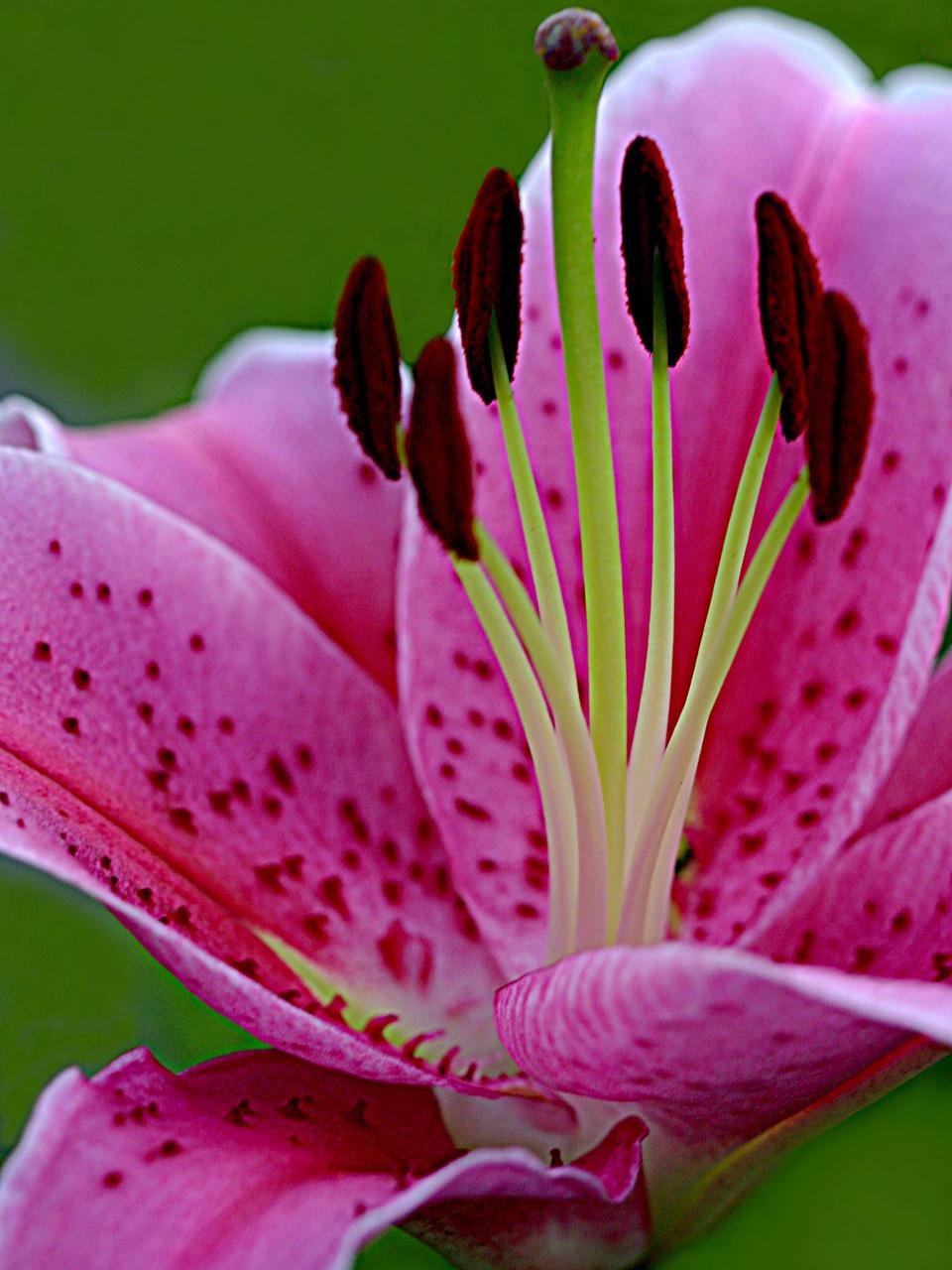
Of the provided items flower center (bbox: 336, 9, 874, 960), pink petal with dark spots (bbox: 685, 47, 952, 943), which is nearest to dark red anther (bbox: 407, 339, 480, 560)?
flower center (bbox: 336, 9, 874, 960)

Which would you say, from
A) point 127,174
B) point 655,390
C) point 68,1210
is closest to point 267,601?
point 655,390

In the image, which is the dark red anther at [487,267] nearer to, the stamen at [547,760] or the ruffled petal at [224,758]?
the stamen at [547,760]

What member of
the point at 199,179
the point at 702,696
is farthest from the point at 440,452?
the point at 199,179

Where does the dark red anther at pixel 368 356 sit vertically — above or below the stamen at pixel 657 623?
above

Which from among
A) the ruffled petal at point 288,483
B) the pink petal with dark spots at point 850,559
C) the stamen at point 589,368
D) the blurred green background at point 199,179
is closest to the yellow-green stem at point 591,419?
the stamen at point 589,368

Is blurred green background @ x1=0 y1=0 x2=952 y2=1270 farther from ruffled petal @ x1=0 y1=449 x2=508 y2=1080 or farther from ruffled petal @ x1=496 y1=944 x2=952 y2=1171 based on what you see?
ruffled petal @ x1=496 y1=944 x2=952 y2=1171

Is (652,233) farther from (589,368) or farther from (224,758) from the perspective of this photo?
(224,758)
